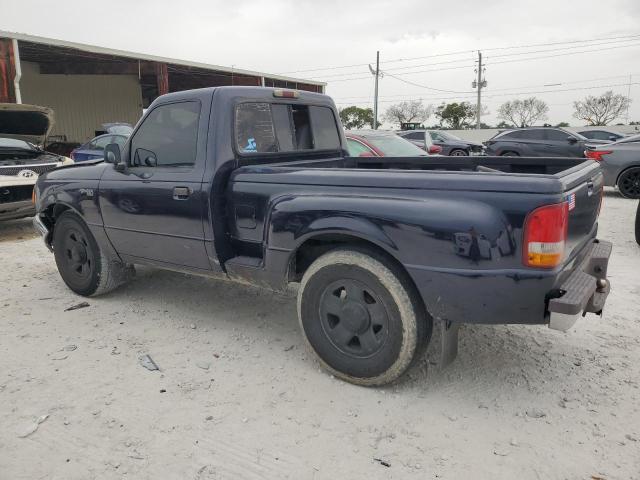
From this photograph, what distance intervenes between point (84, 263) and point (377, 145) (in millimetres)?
4713

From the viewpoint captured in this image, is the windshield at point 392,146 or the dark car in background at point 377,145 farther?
the windshield at point 392,146

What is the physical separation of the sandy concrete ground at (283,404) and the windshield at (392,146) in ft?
13.4

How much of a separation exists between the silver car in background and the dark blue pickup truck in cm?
773

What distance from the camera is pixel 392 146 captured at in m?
7.98

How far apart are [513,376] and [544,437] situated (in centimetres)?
67

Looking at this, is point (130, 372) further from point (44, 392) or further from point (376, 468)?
point (376, 468)

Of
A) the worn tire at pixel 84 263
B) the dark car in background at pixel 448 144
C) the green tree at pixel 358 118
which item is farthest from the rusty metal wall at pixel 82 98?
the green tree at pixel 358 118

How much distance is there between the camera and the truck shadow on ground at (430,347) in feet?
10.6

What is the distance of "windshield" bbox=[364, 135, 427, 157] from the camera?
25.5 ft

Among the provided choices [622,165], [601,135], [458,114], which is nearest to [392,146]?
[622,165]

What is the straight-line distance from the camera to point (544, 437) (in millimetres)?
2598

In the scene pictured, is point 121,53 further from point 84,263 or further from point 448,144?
point 84,263

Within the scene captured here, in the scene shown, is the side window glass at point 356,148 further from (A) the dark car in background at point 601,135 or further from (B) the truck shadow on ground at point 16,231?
(A) the dark car in background at point 601,135

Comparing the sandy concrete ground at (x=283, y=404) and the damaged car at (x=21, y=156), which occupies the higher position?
the damaged car at (x=21, y=156)
